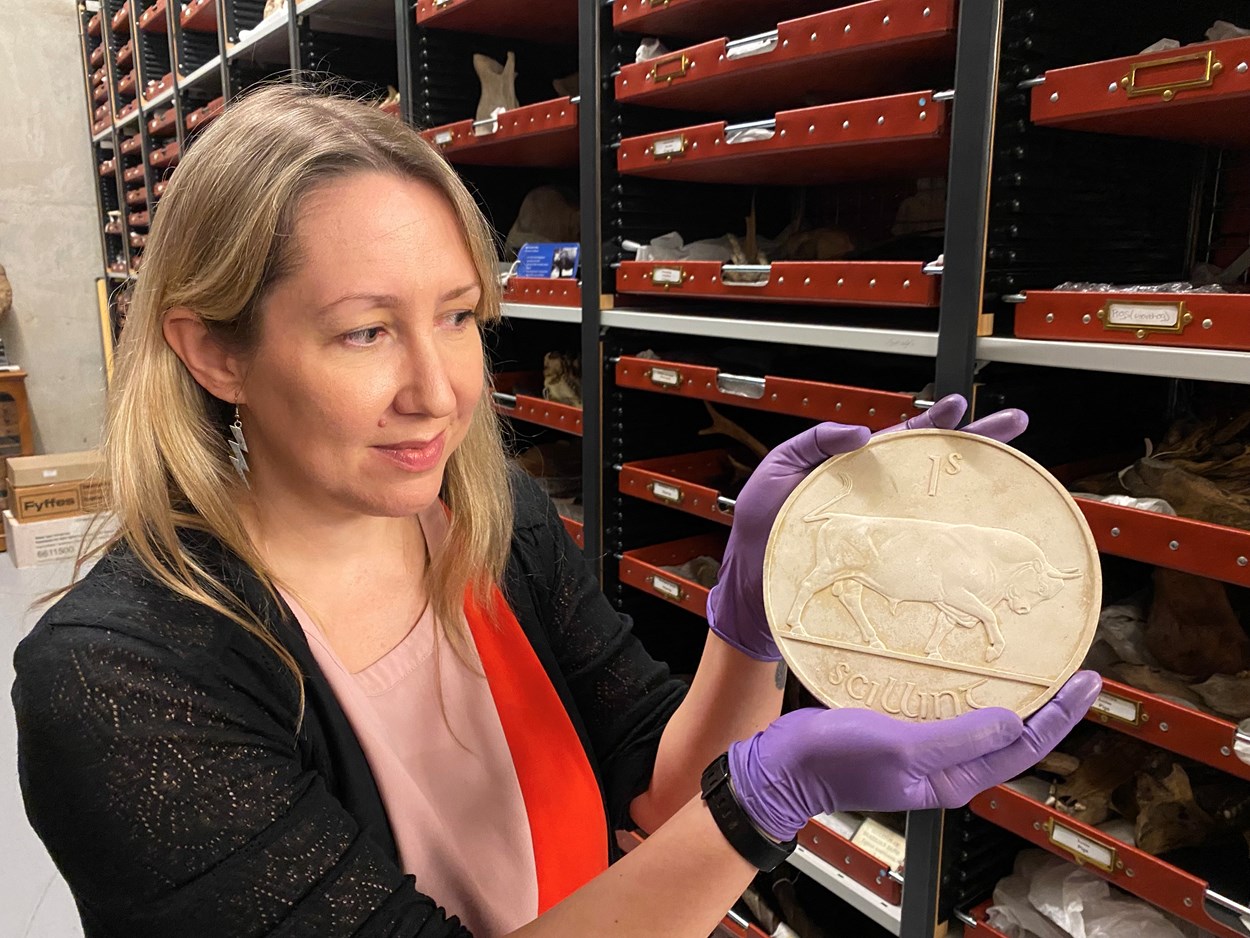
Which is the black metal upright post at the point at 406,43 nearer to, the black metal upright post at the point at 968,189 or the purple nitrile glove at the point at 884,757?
the black metal upright post at the point at 968,189

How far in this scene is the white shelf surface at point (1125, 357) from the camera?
1158 millimetres

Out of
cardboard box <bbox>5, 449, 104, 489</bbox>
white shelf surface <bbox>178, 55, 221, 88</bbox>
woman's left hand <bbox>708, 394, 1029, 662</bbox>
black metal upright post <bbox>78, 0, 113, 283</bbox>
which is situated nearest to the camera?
woman's left hand <bbox>708, 394, 1029, 662</bbox>

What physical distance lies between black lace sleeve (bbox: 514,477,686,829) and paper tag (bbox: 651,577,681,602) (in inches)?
29.0

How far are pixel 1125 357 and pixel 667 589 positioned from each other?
1.18 m

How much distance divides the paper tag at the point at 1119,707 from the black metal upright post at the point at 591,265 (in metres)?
1.30

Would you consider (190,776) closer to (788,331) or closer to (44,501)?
(788,331)

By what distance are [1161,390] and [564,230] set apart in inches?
74.0

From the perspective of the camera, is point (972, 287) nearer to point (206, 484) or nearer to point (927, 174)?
point (927, 174)

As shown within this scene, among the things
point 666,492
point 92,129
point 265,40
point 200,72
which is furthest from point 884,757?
point 92,129

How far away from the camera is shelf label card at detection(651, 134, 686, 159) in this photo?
193 cm

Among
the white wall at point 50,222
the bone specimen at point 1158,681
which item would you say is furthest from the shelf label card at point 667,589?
the white wall at point 50,222

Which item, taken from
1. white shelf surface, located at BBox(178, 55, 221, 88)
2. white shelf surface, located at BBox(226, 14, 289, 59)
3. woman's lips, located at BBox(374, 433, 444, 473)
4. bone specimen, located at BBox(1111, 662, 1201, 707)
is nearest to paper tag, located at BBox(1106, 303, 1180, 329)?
bone specimen, located at BBox(1111, 662, 1201, 707)

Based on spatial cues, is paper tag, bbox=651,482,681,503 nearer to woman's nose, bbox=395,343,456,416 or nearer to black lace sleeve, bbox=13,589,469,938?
woman's nose, bbox=395,343,456,416

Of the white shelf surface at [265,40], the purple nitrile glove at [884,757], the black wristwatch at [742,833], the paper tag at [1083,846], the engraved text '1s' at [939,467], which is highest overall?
the white shelf surface at [265,40]
